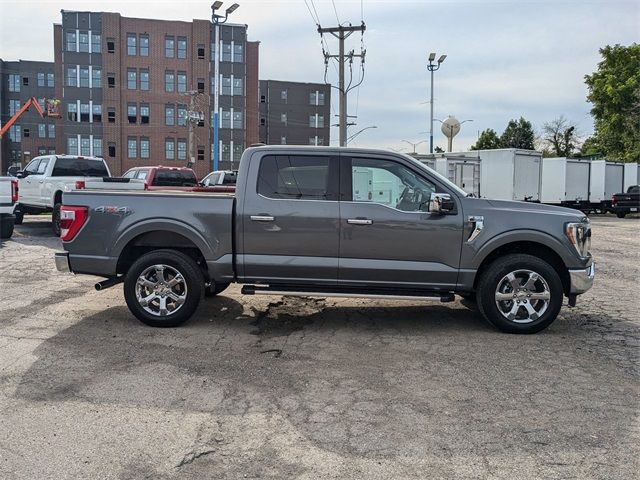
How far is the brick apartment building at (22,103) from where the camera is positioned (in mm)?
68562

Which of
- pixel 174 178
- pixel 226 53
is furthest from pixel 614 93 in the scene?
pixel 226 53

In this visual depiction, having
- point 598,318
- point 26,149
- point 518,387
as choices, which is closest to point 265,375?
point 518,387

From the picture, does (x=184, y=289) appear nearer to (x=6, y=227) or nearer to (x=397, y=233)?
(x=397, y=233)

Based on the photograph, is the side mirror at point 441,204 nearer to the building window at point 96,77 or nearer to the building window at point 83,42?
the building window at point 96,77

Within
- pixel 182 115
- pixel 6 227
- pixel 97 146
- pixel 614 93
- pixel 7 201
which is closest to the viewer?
pixel 7 201

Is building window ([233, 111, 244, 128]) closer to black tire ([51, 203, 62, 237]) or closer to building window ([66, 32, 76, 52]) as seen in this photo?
building window ([66, 32, 76, 52])

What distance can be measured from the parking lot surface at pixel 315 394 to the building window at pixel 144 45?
2374 inches

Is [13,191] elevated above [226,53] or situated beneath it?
situated beneath

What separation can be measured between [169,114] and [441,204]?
61403 mm

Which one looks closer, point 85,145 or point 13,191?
point 13,191

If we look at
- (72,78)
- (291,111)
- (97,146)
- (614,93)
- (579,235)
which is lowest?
(579,235)

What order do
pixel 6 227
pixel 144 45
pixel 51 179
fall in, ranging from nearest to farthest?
pixel 6 227 < pixel 51 179 < pixel 144 45

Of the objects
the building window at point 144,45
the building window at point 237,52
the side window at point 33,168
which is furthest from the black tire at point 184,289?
the building window at point 237,52

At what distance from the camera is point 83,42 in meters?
60.9
